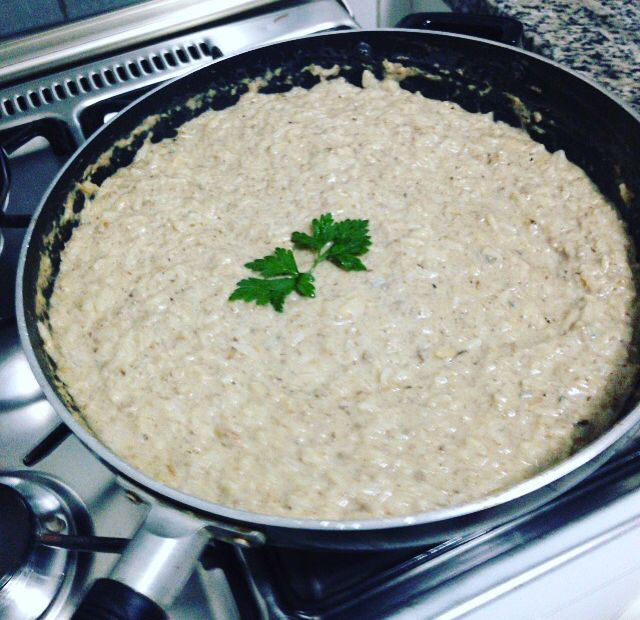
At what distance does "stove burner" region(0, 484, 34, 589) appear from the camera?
717mm

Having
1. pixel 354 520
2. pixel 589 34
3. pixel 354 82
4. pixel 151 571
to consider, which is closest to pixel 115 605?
pixel 151 571

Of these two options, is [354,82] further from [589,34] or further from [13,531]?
[13,531]

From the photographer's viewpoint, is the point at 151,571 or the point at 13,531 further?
the point at 13,531

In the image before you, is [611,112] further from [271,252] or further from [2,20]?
[2,20]

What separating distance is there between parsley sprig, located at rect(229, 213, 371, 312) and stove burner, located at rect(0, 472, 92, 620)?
1.23 ft

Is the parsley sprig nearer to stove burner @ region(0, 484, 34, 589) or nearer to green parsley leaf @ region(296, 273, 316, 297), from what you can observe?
green parsley leaf @ region(296, 273, 316, 297)

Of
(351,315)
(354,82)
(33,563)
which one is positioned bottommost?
(33,563)

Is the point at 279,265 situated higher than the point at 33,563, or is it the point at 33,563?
the point at 279,265

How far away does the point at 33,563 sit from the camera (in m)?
0.74

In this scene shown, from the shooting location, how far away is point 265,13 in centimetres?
142

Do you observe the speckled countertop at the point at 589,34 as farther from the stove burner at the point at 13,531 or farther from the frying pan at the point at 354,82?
the stove burner at the point at 13,531

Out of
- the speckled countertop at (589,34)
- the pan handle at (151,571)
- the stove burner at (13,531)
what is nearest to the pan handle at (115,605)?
the pan handle at (151,571)

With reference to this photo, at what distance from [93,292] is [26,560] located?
0.42m

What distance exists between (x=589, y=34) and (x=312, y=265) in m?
0.86
